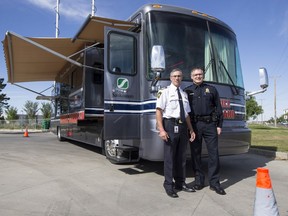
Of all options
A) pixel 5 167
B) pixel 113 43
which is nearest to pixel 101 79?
pixel 113 43

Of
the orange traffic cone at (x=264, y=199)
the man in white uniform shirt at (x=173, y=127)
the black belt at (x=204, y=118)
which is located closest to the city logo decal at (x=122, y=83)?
the man in white uniform shirt at (x=173, y=127)

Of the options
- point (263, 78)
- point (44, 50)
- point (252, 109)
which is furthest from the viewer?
point (252, 109)

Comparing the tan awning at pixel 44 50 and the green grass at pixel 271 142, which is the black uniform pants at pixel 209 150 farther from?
the green grass at pixel 271 142

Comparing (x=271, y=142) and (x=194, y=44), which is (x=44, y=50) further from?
(x=271, y=142)

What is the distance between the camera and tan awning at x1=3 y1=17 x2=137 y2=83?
6.67 metres

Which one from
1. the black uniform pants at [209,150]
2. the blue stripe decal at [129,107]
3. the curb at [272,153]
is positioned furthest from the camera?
the curb at [272,153]

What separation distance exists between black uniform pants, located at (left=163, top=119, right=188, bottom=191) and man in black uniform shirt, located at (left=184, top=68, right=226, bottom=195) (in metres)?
0.28

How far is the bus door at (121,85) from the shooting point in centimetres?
601

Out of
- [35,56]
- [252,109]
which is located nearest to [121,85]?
[35,56]

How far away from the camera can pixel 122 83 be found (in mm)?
6156

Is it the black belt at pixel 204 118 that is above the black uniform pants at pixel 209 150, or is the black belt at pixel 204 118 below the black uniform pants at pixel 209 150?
above

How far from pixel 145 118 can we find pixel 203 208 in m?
2.16

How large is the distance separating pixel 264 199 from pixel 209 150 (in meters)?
1.93

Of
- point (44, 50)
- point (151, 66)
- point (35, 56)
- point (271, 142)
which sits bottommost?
point (271, 142)
